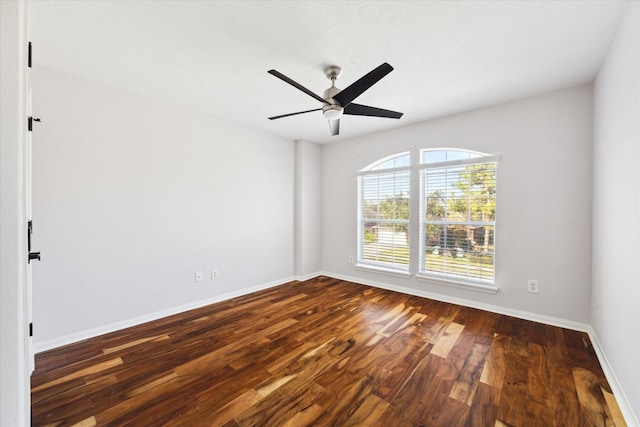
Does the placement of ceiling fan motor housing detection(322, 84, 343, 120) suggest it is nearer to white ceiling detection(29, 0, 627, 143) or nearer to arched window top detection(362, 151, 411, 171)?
white ceiling detection(29, 0, 627, 143)

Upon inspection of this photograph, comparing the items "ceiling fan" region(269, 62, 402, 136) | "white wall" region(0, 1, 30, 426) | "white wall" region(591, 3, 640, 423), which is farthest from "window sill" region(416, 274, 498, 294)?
"white wall" region(0, 1, 30, 426)

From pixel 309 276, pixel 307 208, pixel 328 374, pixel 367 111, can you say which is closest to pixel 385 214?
pixel 307 208

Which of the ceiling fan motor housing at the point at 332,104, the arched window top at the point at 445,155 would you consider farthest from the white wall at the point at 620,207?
the ceiling fan motor housing at the point at 332,104

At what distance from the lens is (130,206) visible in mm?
2859

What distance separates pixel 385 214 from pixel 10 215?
403 cm

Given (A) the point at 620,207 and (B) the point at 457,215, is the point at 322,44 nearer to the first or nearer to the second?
(A) the point at 620,207

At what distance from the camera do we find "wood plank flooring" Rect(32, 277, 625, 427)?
5.26 ft

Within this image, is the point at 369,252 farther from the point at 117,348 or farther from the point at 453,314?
the point at 117,348

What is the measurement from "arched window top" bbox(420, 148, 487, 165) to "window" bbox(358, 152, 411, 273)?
0.26m

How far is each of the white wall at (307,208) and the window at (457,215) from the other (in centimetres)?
192

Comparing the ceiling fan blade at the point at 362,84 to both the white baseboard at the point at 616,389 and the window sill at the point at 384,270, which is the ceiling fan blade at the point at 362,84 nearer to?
the white baseboard at the point at 616,389

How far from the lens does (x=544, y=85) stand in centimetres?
270

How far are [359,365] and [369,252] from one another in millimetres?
2562

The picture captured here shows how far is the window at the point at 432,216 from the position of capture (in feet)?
11.0
